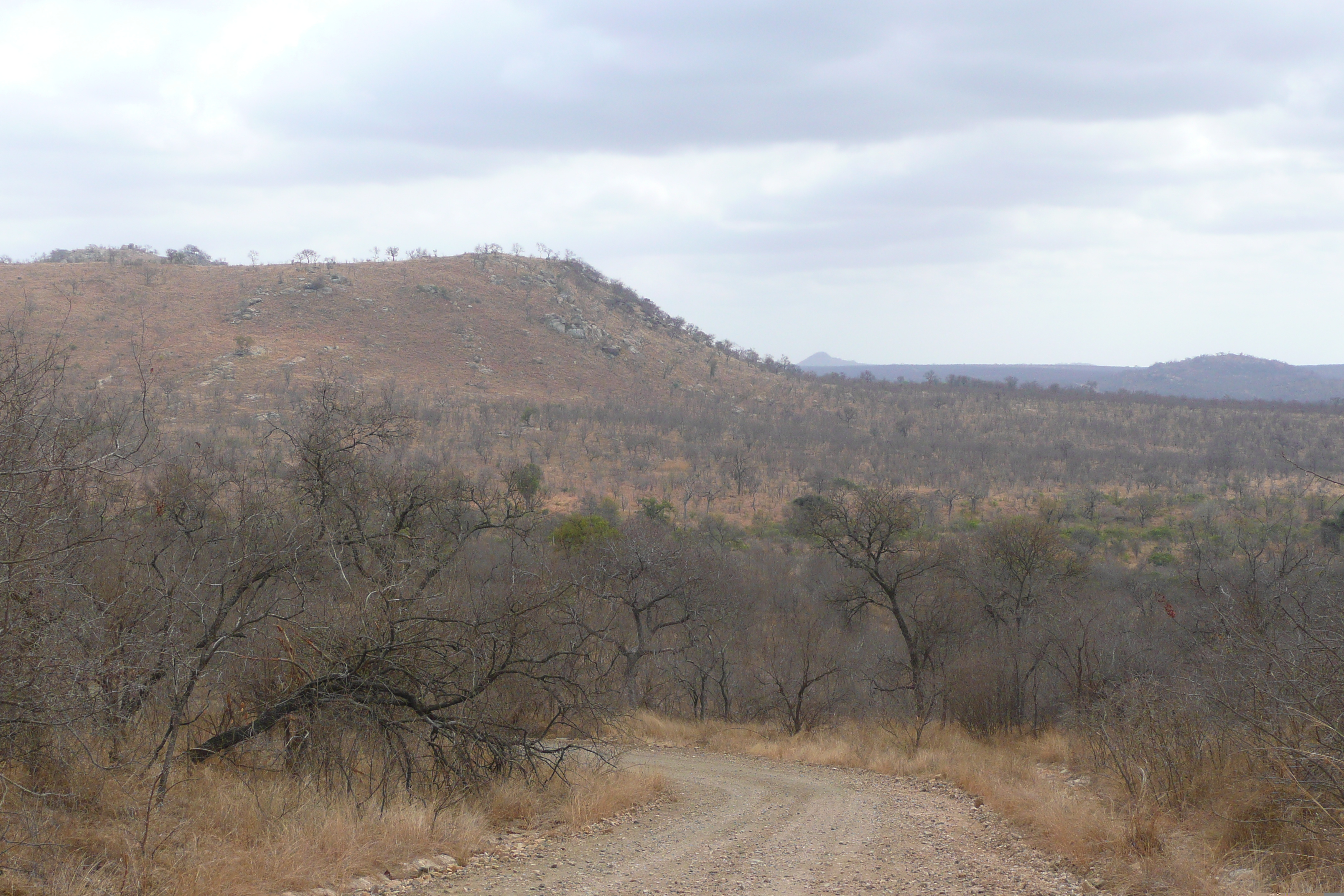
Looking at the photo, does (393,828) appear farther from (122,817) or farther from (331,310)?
(331,310)

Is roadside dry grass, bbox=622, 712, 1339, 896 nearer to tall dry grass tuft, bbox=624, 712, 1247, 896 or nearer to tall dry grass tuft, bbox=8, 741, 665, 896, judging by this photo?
tall dry grass tuft, bbox=624, 712, 1247, 896

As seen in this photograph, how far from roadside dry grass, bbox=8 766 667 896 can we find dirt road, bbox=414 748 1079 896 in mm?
502

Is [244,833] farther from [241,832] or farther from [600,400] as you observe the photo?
[600,400]

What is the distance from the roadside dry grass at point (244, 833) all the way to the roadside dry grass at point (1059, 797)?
4.53 metres

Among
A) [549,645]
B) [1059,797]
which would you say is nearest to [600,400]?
[549,645]

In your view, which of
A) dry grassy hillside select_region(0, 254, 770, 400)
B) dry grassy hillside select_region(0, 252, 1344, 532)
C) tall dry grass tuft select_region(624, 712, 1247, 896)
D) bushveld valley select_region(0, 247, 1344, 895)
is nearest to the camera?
bushveld valley select_region(0, 247, 1344, 895)

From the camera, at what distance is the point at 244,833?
21.3 ft

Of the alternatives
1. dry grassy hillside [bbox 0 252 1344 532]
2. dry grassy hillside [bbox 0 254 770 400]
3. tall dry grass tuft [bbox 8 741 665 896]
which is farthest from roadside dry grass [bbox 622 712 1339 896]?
dry grassy hillside [bbox 0 254 770 400]

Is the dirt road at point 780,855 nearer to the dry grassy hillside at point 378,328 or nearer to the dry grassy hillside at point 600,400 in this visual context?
the dry grassy hillside at point 600,400

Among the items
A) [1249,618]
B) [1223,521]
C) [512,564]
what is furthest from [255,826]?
[1223,521]

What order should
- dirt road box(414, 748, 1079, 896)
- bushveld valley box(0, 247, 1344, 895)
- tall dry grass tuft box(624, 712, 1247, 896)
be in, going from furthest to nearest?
dirt road box(414, 748, 1079, 896) → tall dry grass tuft box(624, 712, 1247, 896) → bushveld valley box(0, 247, 1344, 895)

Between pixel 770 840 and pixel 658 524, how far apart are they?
89.7 ft

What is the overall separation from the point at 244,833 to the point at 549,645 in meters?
4.73

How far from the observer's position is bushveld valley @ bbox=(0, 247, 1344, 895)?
20.3 feet
